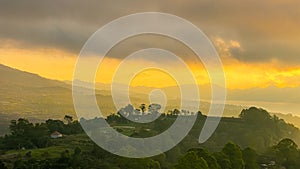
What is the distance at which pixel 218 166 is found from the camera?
42.0 meters

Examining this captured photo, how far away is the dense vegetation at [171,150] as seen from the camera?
47.4m

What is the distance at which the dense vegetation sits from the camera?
47.4 m

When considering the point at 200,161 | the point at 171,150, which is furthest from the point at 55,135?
the point at 200,161

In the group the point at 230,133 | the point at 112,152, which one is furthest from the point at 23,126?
the point at 230,133

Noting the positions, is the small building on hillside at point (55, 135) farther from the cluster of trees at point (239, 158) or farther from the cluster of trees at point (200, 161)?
the cluster of trees at point (239, 158)

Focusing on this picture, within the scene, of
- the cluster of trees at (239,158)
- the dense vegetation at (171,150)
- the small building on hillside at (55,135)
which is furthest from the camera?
the small building on hillside at (55,135)

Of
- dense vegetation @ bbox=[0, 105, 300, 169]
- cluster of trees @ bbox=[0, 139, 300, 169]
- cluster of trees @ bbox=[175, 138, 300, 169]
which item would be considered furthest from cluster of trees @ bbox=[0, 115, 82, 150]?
cluster of trees @ bbox=[175, 138, 300, 169]

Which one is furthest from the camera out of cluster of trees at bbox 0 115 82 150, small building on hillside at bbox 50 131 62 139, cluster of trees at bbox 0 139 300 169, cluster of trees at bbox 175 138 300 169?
small building on hillside at bbox 50 131 62 139

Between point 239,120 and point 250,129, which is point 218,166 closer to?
point 250,129

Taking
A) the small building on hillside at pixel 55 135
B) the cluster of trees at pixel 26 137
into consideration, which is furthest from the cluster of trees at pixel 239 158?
the small building on hillside at pixel 55 135

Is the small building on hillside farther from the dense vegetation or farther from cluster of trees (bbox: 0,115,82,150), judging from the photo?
the dense vegetation

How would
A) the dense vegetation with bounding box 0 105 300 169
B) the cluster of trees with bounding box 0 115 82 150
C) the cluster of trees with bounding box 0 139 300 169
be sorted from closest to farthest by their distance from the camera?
1. the cluster of trees with bounding box 0 139 300 169
2. the dense vegetation with bounding box 0 105 300 169
3. the cluster of trees with bounding box 0 115 82 150

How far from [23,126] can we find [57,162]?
30.0 m

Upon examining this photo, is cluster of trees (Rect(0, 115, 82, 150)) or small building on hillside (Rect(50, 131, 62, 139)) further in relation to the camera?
small building on hillside (Rect(50, 131, 62, 139))
